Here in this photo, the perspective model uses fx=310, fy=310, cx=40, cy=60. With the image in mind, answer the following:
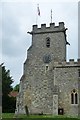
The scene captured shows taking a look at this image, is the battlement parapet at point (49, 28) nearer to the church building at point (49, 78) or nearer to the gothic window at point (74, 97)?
the church building at point (49, 78)

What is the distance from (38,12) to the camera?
4284 cm

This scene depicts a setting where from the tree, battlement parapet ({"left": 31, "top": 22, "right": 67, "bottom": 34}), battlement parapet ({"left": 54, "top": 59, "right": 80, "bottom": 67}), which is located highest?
battlement parapet ({"left": 31, "top": 22, "right": 67, "bottom": 34})

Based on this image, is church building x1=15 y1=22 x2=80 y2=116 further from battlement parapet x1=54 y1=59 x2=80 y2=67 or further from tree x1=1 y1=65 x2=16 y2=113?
tree x1=1 y1=65 x2=16 y2=113

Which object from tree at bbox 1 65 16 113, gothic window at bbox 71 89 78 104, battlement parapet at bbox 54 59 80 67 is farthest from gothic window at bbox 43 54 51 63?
tree at bbox 1 65 16 113

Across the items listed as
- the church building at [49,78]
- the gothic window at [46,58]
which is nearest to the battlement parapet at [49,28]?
the church building at [49,78]

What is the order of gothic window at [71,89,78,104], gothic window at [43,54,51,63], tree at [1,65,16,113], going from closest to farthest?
1. gothic window at [71,89,78,104]
2. gothic window at [43,54,51,63]
3. tree at [1,65,16,113]

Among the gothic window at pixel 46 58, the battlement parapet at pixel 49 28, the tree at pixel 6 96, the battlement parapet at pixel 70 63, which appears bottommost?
the tree at pixel 6 96

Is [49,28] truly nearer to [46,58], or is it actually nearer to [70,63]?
[46,58]

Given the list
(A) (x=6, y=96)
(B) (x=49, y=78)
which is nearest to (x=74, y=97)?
(B) (x=49, y=78)

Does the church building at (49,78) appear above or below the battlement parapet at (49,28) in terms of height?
below

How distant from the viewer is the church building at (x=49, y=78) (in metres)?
39.1

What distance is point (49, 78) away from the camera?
40875 millimetres

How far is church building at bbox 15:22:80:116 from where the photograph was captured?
3909 centimetres

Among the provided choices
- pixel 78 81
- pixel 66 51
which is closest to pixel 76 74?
pixel 78 81
